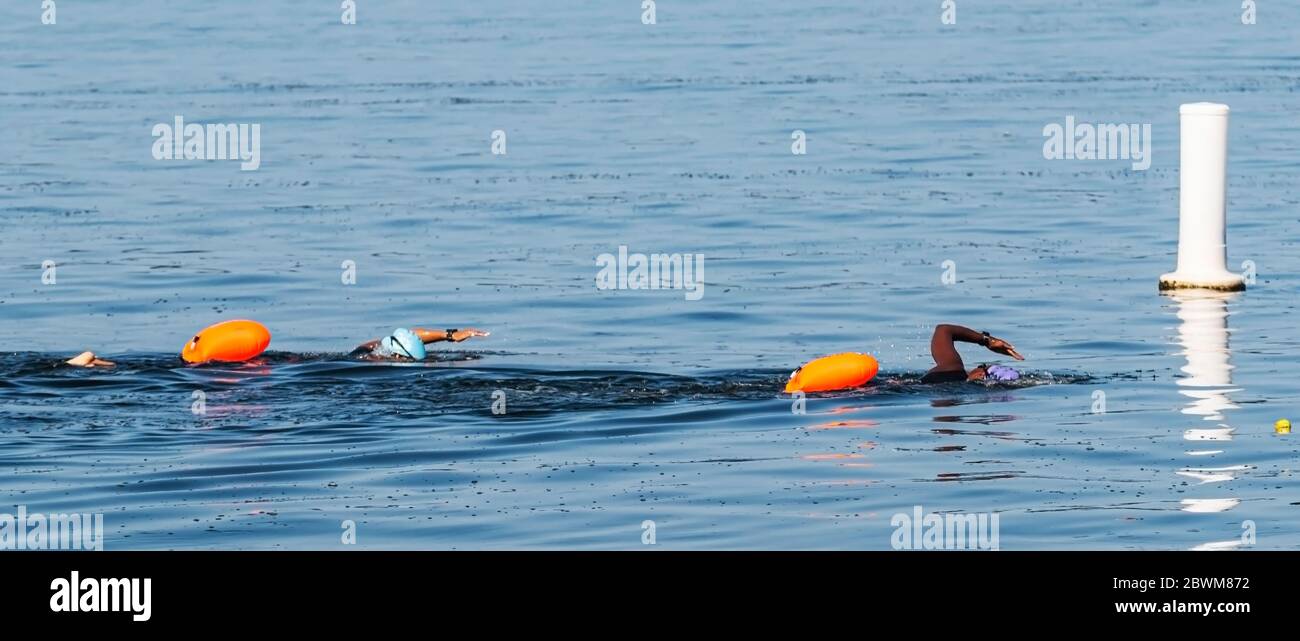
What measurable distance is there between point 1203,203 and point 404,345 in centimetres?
933

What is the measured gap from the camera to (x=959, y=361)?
61.7 ft

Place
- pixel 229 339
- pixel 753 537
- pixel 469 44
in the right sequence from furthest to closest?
1. pixel 469 44
2. pixel 229 339
3. pixel 753 537

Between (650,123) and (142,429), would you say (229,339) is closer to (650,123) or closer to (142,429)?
(142,429)

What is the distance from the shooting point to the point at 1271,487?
46.4 feet

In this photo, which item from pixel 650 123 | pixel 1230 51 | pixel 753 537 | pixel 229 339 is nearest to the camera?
pixel 753 537

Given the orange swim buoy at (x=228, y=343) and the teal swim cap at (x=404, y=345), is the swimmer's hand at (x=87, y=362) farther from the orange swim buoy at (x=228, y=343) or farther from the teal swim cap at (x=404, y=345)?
the teal swim cap at (x=404, y=345)

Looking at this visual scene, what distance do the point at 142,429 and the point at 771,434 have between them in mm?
4976

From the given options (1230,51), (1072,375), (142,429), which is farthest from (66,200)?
(1230,51)

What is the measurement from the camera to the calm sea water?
46.8 ft
